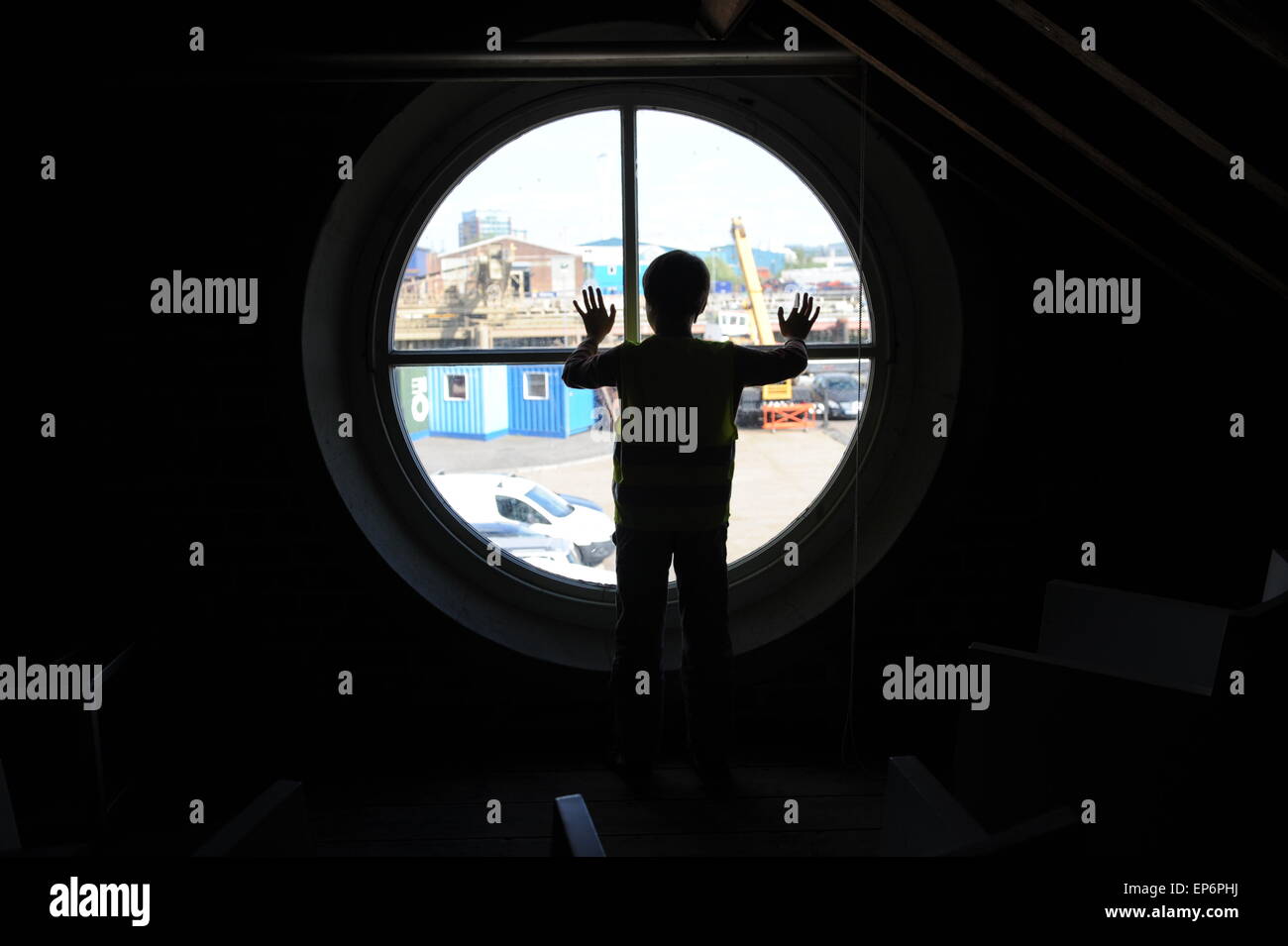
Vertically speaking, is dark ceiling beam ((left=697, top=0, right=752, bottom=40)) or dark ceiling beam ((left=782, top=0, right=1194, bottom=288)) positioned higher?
dark ceiling beam ((left=697, top=0, right=752, bottom=40))

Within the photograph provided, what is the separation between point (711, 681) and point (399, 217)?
5.65 feet

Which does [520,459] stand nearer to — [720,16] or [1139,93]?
[720,16]

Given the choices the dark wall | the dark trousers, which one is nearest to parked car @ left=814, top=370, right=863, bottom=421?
the dark wall

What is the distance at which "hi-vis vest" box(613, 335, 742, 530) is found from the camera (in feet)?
8.16

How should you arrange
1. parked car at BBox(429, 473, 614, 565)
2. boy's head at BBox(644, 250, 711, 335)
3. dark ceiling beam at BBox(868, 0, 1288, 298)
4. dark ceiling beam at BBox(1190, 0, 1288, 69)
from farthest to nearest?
parked car at BBox(429, 473, 614, 565) < boy's head at BBox(644, 250, 711, 335) < dark ceiling beam at BBox(868, 0, 1288, 298) < dark ceiling beam at BBox(1190, 0, 1288, 69)

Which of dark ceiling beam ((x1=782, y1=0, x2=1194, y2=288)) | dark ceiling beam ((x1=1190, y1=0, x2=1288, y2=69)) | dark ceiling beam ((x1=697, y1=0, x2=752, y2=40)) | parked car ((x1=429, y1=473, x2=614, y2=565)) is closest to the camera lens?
dark ceiling beam ((x1=1190, y1=0, x2=1288, y2=69))

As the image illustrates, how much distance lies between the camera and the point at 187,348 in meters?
2.77

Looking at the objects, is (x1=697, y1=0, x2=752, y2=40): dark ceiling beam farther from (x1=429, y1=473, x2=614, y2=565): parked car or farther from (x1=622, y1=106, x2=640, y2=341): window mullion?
(x1=429, y1=473, x2=614, y2=565): parked car

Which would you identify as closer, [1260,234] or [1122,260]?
[1260,234]

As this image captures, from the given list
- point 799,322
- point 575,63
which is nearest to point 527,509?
point 799,322

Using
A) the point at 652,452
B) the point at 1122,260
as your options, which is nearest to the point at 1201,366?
the point at 1122,260

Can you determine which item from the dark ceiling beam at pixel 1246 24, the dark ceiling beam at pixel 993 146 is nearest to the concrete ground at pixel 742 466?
the dark ceiling beam at pixel 993 146

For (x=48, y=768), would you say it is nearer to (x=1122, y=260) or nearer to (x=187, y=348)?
(x=187, y=348)

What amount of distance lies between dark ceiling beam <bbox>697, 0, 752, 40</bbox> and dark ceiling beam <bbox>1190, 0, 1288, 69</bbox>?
1.16m
